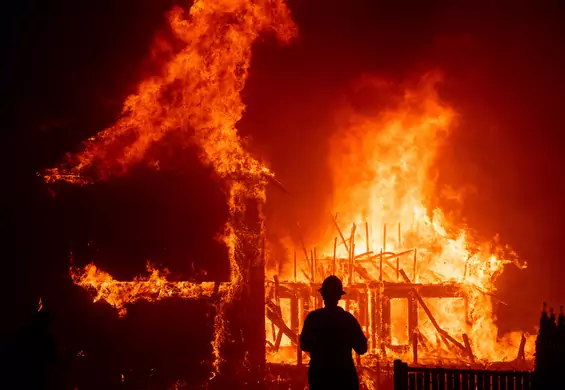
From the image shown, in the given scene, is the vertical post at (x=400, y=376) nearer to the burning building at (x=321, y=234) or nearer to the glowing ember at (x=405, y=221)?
the burning building at (x=321, y=234)

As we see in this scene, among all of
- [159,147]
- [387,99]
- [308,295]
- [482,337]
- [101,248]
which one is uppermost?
[387,99]

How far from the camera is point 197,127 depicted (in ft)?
61.1

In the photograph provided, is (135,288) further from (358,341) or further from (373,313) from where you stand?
(358,341)

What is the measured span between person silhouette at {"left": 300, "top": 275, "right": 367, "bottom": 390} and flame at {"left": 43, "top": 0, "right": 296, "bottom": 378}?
10.1 meters

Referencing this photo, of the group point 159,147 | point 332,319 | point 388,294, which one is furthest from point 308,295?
point 332,319

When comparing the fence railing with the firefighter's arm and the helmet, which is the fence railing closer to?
the firefighter's arm

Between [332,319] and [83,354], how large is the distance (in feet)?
38.6

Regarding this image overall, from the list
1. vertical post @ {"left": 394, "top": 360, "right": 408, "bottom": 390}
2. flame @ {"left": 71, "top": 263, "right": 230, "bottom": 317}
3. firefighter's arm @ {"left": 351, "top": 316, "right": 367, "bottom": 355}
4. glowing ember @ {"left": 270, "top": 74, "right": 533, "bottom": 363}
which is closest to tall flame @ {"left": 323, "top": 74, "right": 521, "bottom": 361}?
glowing ember @ {"left": 270, "top": 74, "right": 533, "bottom": 363}

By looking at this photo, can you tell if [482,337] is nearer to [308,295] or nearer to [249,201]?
[308,295]

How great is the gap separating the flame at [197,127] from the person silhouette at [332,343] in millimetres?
10053

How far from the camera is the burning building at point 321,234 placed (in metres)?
17.7

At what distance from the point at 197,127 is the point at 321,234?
15.3 metres

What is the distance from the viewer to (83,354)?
56.8 feet

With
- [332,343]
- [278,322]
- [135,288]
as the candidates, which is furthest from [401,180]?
[332,343]
